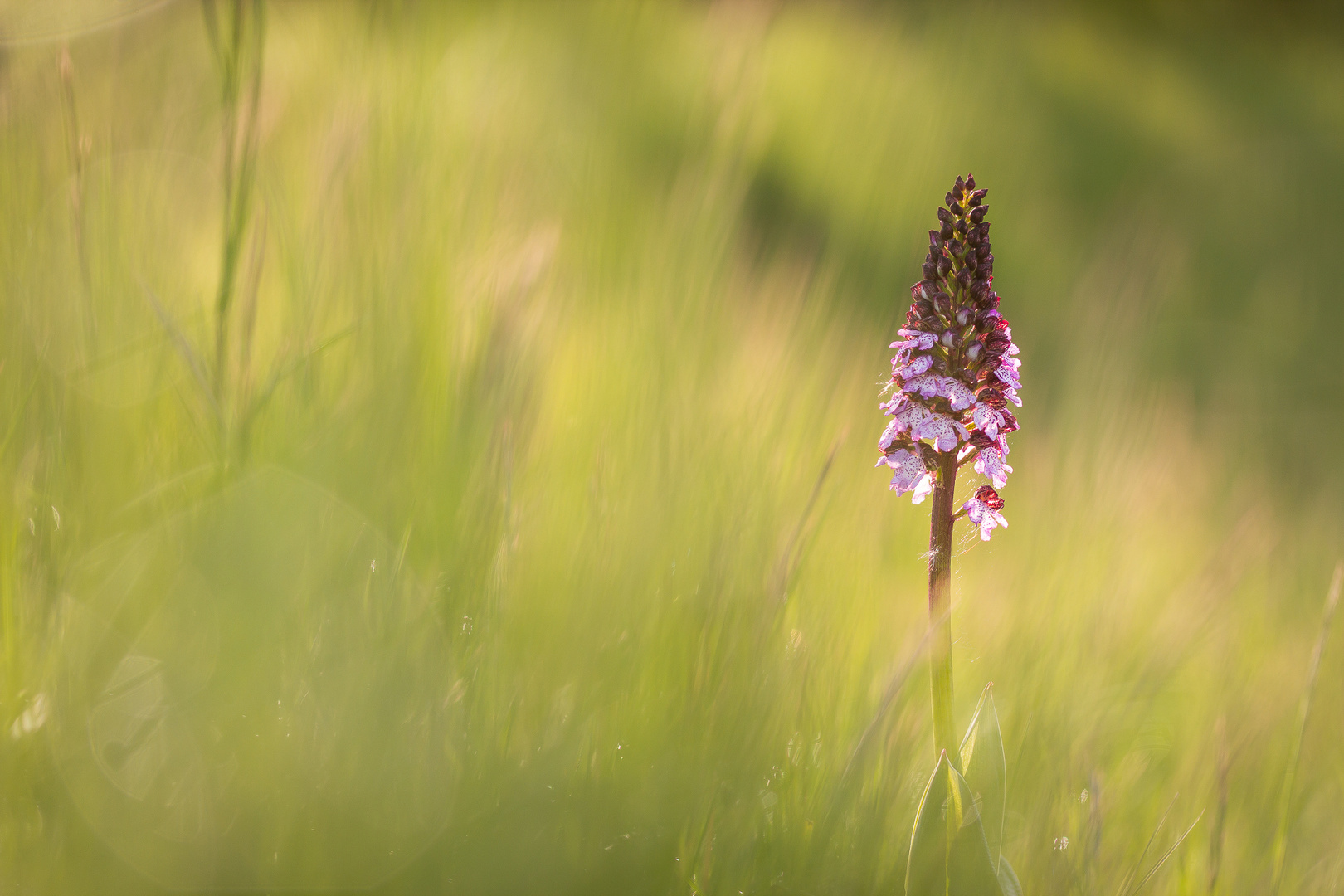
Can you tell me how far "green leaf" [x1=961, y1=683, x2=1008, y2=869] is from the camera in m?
0.44

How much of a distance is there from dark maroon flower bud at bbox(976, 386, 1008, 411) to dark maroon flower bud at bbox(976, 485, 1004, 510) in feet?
0.21

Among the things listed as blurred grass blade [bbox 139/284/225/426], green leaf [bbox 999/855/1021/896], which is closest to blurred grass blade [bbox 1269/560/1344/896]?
green leaf [bbox 999/855/1021/896]

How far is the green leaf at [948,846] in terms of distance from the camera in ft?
1.32

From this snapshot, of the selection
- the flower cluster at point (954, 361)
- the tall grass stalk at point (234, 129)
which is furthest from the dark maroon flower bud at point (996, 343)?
the tall grass stalk at point (234, 129)

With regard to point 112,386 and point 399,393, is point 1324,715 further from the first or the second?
point 112,386

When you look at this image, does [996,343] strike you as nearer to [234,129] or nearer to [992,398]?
[992,398]

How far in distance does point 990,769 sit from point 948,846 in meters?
0.05

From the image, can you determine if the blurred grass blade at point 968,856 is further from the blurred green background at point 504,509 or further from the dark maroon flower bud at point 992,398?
the dark maroon flower bud at point 992,398

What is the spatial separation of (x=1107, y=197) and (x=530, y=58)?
110 inches

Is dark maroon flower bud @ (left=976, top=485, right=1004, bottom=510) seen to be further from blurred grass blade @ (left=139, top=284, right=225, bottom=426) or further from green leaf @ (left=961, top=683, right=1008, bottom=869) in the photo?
blurred grass blade @ (left=139, top=284, right=225, bottom=426)

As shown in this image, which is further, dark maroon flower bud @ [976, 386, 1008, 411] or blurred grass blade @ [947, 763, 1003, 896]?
dark maroon flower bud @ [976, 386, 1008, 411]

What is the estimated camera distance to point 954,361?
521 mm

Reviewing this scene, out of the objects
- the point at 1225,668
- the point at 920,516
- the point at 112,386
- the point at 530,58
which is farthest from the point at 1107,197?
the point at 112,386

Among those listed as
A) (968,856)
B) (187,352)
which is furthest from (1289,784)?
(187,352)
